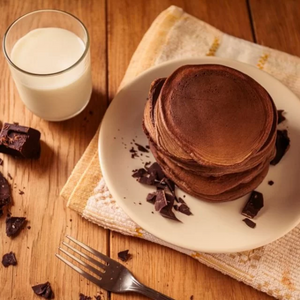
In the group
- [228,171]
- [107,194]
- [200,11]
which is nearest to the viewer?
[228,171]

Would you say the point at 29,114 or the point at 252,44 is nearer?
the point at 29,114

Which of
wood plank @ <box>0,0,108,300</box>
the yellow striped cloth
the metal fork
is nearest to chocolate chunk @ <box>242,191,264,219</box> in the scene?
the yellow striped cloth

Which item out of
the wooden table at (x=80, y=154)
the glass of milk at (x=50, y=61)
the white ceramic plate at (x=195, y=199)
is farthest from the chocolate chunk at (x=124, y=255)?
the glass of milk at (x=50, y=61)

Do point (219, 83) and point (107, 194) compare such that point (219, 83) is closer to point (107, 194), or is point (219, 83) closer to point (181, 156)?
point (181, 156)

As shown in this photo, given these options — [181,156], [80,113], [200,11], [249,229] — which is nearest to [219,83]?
[181,156]

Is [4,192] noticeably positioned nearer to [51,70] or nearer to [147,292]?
[51,70]

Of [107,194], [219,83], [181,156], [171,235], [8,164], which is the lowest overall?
[8,164]
